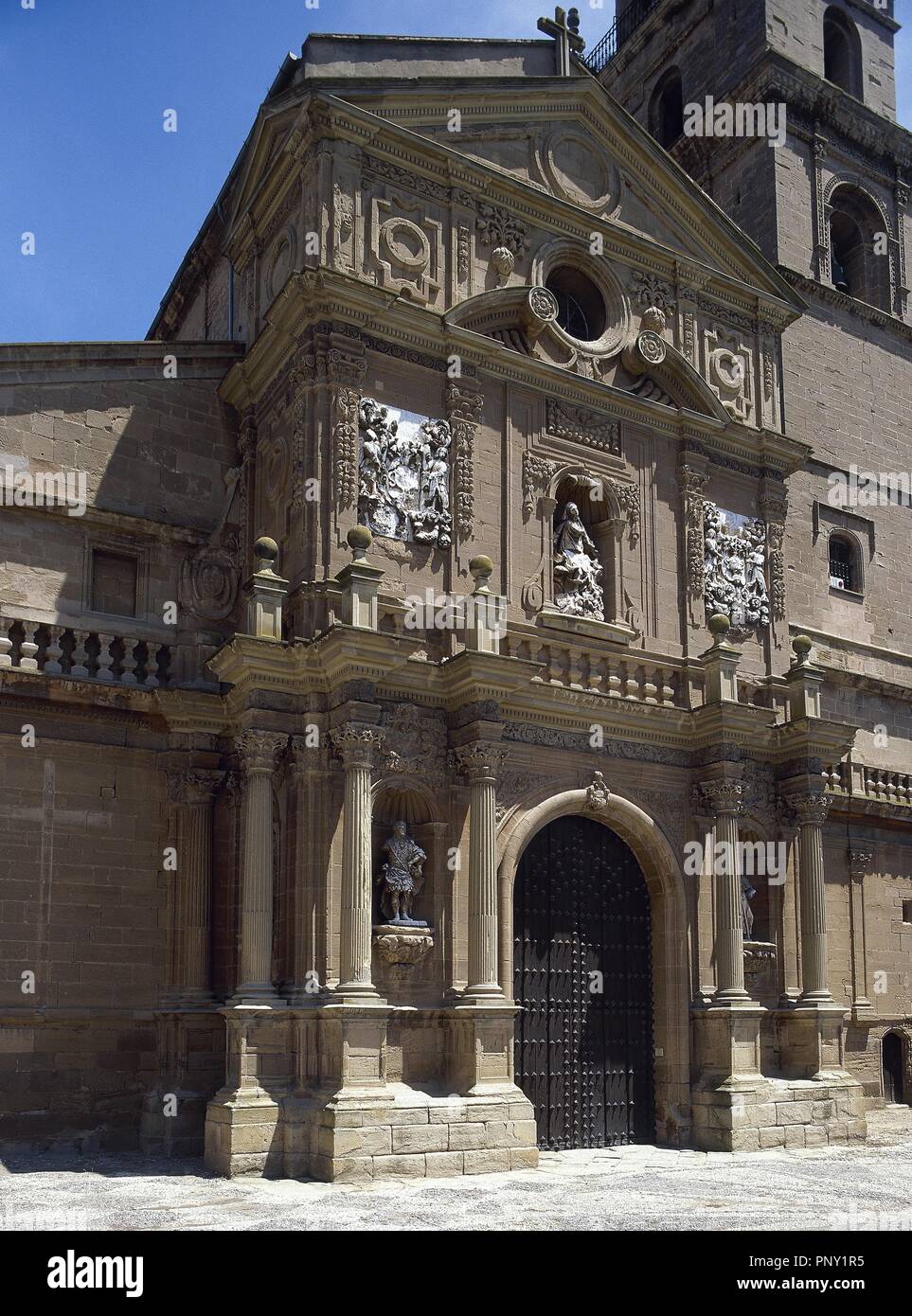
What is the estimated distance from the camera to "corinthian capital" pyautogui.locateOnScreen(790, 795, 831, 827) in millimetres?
21406

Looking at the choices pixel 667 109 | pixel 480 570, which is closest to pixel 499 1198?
pixel 480 570

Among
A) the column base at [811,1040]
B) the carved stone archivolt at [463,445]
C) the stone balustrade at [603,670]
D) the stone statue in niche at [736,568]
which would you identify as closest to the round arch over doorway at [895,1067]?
the column base at [811,1040]

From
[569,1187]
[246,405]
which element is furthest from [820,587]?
[569,1187]

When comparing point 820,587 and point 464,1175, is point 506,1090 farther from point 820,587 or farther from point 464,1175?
point 820,587

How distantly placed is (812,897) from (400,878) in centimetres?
742

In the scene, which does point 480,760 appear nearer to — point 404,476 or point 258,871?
point 258,871

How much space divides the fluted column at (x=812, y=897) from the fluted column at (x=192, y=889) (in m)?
9.14

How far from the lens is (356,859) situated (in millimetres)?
16594

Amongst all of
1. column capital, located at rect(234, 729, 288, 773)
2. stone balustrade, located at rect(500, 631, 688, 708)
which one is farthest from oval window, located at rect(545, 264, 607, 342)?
column capital, located at rect(234, 729, 288, 773)

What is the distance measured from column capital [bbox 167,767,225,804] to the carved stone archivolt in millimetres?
4854

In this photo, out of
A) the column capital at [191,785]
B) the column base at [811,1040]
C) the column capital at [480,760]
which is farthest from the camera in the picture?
the column base at [811,1040]

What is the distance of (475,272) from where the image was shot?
2064cm

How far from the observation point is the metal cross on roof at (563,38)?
2250 centimetres

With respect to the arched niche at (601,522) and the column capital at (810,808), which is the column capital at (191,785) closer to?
the arched niche at (601,522)
